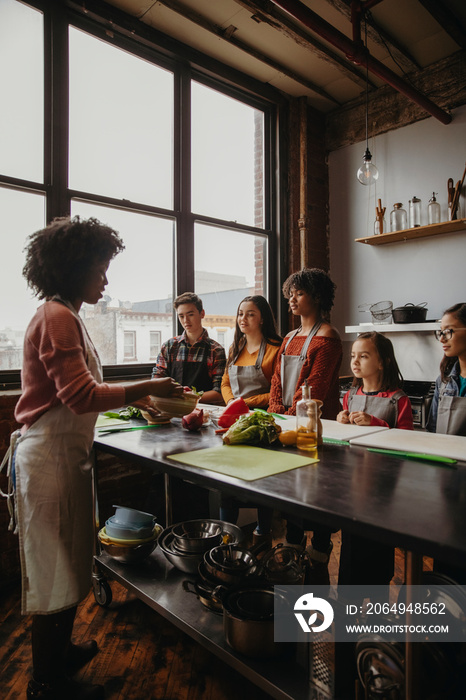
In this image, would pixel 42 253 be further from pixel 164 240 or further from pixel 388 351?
pixel 164 240

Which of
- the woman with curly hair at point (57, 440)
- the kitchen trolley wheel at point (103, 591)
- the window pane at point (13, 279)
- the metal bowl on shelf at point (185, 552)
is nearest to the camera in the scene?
the woman with curly hair at point (57, 440)

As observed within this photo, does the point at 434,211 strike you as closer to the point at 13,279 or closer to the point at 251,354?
the point at 251,354

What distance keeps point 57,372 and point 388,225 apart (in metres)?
3.61

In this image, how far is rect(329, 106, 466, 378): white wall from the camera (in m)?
3.85

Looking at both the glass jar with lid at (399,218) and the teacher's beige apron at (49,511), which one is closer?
the teacher's beige apron at (49,511)

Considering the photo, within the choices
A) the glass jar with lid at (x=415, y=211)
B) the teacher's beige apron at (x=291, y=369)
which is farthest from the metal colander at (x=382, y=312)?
the teacher's beige apron at (x=291, y=369)

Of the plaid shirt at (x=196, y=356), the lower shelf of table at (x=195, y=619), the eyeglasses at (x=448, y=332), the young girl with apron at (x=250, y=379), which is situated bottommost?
the lower shelf of table at (x=195, y=619)

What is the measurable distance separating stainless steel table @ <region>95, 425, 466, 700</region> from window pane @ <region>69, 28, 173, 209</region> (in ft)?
7.41

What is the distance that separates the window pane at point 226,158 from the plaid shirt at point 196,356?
4.18ft

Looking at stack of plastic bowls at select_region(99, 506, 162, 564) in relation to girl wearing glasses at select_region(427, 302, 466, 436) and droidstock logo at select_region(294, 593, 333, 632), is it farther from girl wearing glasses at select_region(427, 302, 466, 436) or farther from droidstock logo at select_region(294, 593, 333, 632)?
girl wearing glasses at select_region(427, 302, 466, 436)

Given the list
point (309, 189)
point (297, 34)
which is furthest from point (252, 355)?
point (297, 34)

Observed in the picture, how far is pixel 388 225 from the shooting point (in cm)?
418

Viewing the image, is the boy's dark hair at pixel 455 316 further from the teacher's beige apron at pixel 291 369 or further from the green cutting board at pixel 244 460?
the green cutting board at pixel 244 460

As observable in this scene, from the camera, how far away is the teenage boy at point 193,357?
10.3ft
